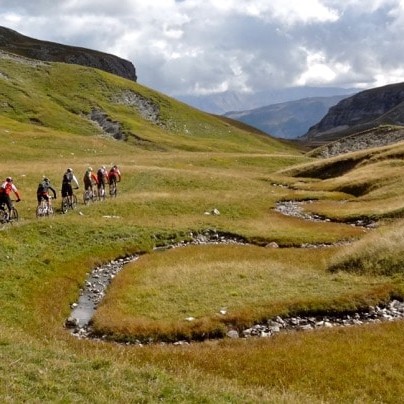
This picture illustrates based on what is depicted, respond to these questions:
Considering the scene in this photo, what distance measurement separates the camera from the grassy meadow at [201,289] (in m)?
17.1

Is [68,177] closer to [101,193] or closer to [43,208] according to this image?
[43,208]

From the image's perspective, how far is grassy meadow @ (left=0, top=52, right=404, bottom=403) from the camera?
17094 millimetres

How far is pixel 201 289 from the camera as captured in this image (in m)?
31.5

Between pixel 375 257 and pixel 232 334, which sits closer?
pixel 232 334

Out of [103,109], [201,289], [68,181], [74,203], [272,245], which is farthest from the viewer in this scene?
[103,109]

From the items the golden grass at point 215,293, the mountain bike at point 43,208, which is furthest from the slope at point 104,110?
the golden grass at point 215,293

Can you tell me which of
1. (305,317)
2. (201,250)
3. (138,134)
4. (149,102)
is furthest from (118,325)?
(149,102)

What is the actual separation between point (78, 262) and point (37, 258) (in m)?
2.97

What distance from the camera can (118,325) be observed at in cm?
2623

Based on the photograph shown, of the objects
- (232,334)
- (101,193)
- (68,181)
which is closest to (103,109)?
(101,193)

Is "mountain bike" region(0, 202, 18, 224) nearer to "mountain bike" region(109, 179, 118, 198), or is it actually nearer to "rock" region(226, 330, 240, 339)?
"mountain bike" region(109, 179, 118, 198)

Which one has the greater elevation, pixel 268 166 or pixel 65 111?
pixel 65 111

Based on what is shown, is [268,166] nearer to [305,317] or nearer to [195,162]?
[195,162]

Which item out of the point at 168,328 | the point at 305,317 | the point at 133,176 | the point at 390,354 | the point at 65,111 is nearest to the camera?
the point at 390,354
